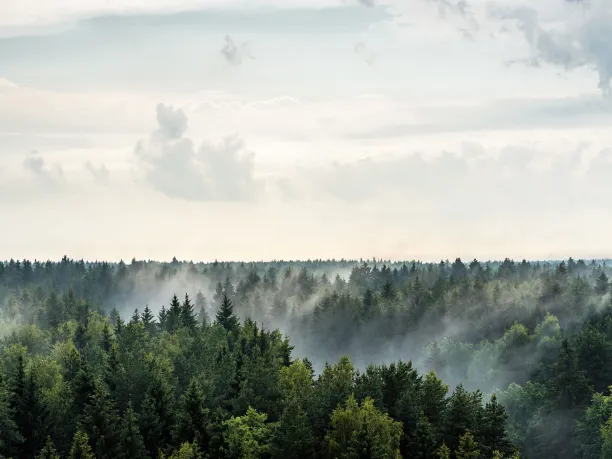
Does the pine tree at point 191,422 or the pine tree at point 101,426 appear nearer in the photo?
the pine tree at point 191,422

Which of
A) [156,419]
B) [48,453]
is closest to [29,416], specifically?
[48,453]

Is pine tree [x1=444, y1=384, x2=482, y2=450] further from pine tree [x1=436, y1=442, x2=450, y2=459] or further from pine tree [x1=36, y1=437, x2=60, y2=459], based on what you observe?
pine tree [x1=36, y1=437, x2=60, y2=459]

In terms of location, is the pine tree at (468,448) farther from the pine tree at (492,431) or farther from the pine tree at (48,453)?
the pine tree at (48,453)

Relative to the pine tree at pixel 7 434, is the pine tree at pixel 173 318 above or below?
above

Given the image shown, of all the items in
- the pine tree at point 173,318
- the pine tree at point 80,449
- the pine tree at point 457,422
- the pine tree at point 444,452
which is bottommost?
the pine tree at point 80,449

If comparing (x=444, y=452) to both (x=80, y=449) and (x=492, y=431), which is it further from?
(x=80, y=449)

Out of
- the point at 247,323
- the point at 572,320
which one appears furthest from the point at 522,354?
the point at 247,323

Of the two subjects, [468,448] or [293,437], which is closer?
[468,448]

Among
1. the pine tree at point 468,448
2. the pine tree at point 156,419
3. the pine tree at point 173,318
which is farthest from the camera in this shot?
the pine tree at point 173,318

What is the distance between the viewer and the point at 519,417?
124438mm

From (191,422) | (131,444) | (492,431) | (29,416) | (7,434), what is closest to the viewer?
(131,444)

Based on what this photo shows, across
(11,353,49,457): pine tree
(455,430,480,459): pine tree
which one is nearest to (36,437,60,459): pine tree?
(11,353,49,457): pine tree

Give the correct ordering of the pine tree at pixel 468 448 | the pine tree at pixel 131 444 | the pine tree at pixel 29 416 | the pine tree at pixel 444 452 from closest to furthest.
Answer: the pine tree at pixel 444 452, the pine tree at pixel 468 448, the pine tree at pixel 131 444, the pine tree at pixel 29 416

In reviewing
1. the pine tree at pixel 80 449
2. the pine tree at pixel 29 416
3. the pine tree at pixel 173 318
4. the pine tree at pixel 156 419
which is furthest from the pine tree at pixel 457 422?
the pine tree at pixel 173 318
